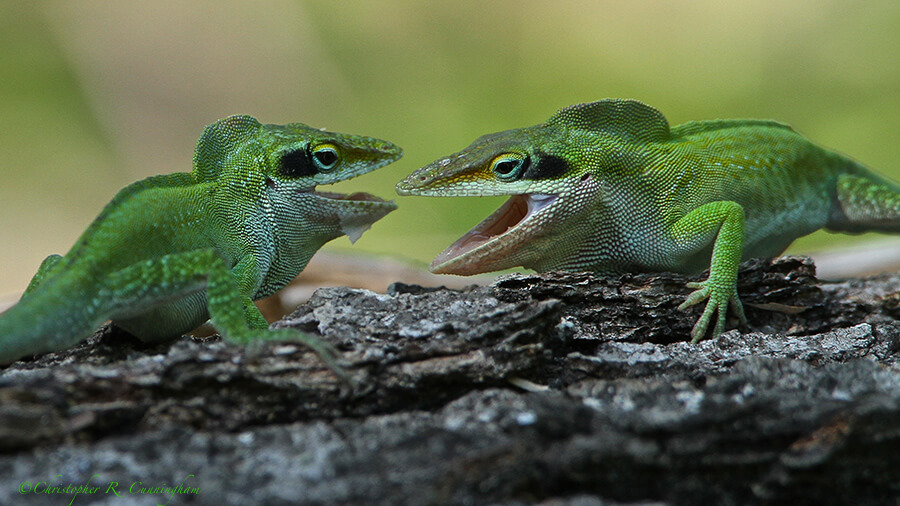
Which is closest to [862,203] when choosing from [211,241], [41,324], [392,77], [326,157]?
[326,157]

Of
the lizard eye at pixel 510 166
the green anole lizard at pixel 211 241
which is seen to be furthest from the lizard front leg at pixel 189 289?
the lizard eye at pixel 510 166

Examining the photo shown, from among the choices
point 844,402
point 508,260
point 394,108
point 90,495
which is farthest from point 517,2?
point 90,495

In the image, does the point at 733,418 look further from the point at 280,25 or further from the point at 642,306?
the point at 280,25

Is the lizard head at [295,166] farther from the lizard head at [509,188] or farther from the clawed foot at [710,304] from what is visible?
the clawed foot at [710,304]

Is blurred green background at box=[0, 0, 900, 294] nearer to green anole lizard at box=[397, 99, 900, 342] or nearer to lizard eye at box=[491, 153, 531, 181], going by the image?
green anole lizard at box=[397, 99, 900, 342]

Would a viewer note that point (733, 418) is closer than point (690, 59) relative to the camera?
Yes

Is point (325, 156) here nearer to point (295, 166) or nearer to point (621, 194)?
point (295, 166)
